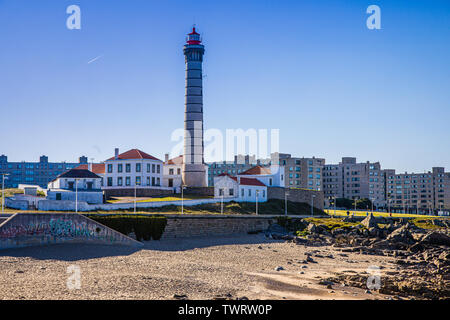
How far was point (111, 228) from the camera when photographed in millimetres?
45656

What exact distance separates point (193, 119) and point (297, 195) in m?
25.4

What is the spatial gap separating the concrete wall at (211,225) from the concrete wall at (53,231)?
24.8ft

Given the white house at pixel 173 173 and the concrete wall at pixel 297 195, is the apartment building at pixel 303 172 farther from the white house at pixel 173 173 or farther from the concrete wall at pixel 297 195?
the white house at pixel 173 173

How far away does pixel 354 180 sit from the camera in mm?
149000

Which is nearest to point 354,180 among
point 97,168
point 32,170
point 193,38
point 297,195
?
point 297,195

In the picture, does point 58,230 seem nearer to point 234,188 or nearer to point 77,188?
point 77,188

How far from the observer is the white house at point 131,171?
7706 cm

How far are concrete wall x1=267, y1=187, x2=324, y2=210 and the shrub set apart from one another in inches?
1493

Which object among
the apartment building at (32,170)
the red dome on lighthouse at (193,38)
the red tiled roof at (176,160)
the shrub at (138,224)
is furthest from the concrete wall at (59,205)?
the apartment building at (32,170)

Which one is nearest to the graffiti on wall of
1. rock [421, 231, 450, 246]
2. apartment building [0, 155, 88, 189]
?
rock [421, 231, 450, 246]
